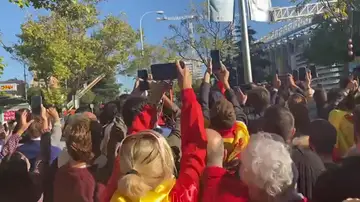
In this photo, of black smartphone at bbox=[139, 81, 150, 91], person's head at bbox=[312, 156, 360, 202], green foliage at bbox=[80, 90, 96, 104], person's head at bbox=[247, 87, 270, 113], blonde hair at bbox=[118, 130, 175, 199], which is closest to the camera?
person's head at bbox=[312, 156, 360, 202]

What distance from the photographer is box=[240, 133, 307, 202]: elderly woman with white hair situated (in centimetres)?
302

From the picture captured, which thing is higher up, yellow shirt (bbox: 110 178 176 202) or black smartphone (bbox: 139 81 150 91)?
black smartphone (bbox: 139 81 150 91)

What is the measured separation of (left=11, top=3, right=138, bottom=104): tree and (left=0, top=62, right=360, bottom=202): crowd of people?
101ft

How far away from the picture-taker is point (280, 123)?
4.20 metres

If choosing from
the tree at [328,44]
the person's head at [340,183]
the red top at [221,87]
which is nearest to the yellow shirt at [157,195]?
the person's head at [340,183]

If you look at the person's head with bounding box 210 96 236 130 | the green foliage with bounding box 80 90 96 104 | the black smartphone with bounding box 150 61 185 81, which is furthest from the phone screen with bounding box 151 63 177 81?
the green foliage with bounding box 80 90 96 104

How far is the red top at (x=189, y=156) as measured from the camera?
316 centimetres

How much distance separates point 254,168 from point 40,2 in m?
7.42

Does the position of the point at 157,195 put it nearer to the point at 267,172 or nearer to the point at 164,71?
the point at 267,172

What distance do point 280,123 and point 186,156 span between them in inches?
44.6

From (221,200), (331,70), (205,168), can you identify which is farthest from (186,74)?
(331,70)

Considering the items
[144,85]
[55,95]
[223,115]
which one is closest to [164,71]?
[223,115]

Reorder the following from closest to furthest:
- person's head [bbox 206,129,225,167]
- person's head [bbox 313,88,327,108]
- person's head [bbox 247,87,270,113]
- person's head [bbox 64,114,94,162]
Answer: person's head [bbox 206,129,225,167] → person's head [bbox 64,114,94,162] → person's head [bbox 247,87,270,113] → person's head [bbox 313,88,327,108]

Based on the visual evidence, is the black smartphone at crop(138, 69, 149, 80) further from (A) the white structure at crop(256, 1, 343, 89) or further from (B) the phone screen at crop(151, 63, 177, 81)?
(A) the white structure at crop(256, 1, 343, 89)
